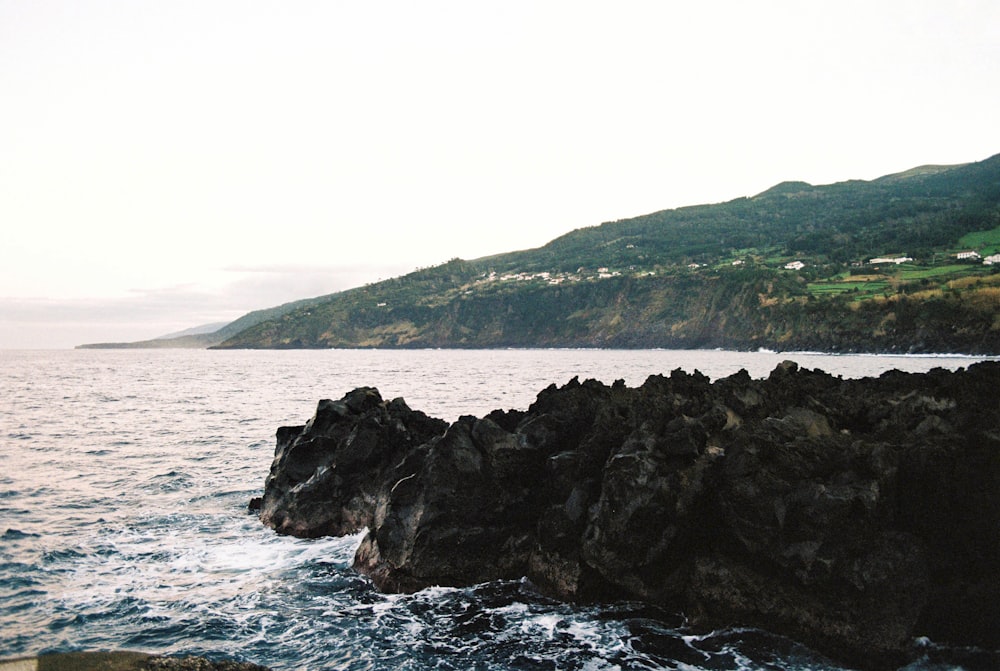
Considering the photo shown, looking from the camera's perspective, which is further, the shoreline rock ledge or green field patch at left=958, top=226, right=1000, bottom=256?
green field patch at left=958, top=226, right=1000, bottom=256

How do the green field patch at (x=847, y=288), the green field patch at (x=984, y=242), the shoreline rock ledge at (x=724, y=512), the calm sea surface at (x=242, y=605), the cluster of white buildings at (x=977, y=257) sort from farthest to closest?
the green field patch at (x=984, y=242), the green field patch at (x=847, y=288), the cluster of white buildings at (x=977, y=257), the calm sea surface at (x=242, y=605), the shoreline rock ledge at (x=724, y=512)

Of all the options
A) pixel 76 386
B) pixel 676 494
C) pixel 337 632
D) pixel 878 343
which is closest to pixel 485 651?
pixel 337 632

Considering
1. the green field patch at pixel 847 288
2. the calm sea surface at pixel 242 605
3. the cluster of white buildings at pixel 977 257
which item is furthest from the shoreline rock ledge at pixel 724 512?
the cluster of white buildings at pixel 977 257

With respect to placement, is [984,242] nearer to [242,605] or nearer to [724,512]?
[724,512]

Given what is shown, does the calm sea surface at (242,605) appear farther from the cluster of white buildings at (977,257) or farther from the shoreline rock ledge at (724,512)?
the cluster of white buildings at (977,257)

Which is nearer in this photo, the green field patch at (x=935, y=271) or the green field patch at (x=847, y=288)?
the green field patch at (x=935, y=271)

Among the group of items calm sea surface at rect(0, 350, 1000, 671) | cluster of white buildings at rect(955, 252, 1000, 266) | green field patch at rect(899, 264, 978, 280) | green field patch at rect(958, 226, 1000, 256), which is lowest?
calm sea surface at rect(0, 350, 1000, 671)

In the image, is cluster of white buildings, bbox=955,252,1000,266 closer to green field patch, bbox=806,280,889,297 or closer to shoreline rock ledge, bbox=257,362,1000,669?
green field patch, bbox=806,280,889,297

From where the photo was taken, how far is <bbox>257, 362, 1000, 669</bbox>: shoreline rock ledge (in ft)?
42.0

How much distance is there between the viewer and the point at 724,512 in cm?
1488

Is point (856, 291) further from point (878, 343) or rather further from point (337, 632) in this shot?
point (337, 632)

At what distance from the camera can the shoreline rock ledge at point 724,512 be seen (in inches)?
504

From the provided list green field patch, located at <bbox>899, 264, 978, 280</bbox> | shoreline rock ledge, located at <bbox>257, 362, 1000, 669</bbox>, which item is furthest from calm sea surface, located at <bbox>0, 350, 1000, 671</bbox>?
green field patch, located at <bbox>899, 264, 978, 280</bbox>

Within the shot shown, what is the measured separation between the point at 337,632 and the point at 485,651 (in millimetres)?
3659
